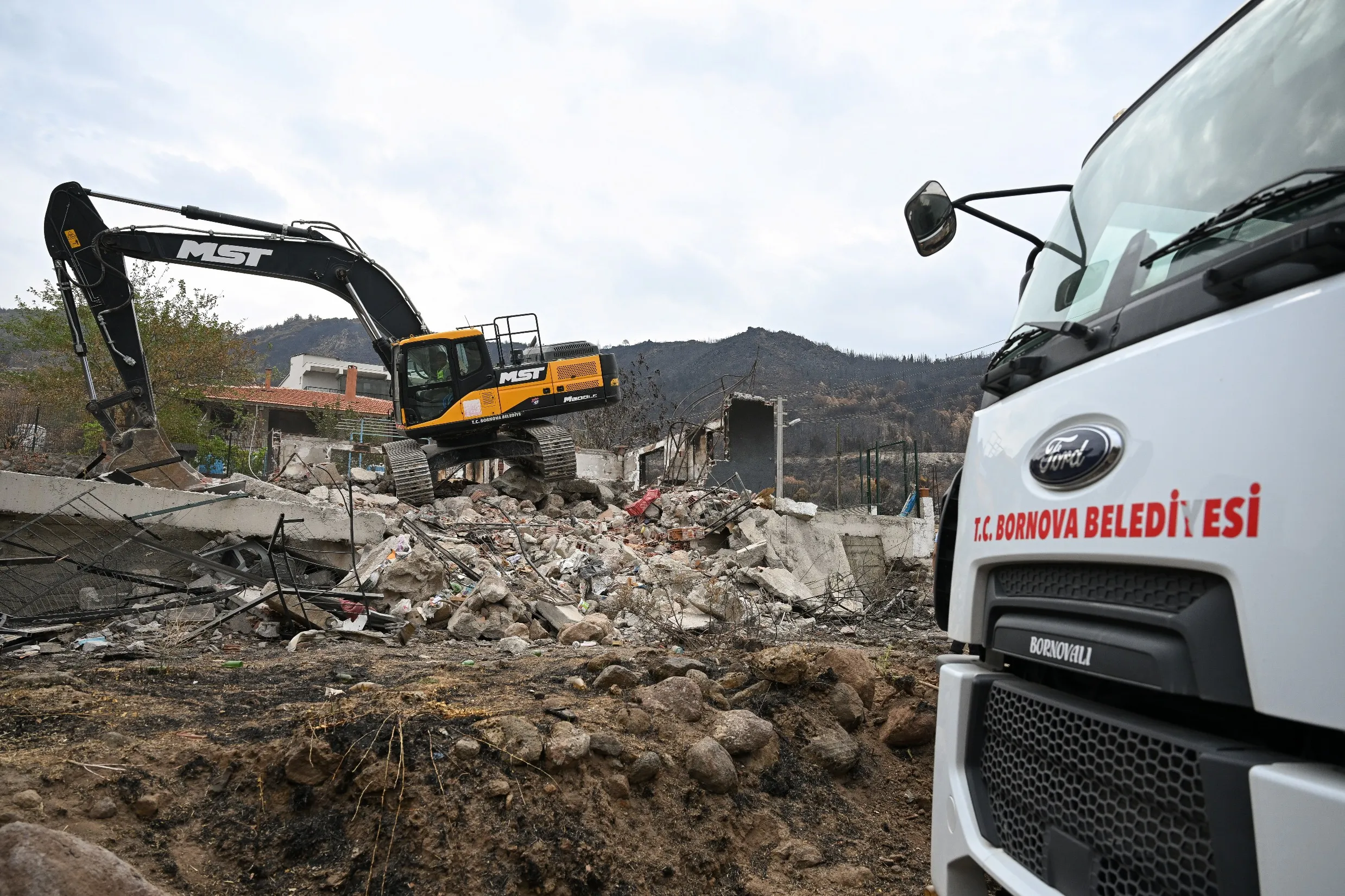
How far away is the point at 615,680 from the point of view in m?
4.84

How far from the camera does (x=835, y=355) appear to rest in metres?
67.4

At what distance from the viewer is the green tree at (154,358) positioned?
914 inches

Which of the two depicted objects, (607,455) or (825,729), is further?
(607,455)

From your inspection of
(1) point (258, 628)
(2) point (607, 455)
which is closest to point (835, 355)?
(2) point (607, 455)

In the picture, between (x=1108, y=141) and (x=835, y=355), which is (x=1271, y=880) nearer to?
(x=1108, y=141)

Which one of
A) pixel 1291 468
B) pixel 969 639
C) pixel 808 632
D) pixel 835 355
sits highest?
pixel 835 355

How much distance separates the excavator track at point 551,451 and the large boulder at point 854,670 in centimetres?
1155

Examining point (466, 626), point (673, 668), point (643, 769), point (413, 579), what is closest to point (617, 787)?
point (643, 769)

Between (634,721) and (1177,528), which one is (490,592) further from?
(1177,528)

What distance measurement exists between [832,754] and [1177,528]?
2.99m

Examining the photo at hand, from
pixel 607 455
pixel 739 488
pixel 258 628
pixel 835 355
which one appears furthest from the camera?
pixel 835 355

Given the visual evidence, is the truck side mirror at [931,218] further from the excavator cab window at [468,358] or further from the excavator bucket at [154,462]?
the excavator cab window at [468,358]

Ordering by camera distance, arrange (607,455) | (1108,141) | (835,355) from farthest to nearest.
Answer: (835,355)
(607,455)
(1108,141)

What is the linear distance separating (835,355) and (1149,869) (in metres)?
67.2
